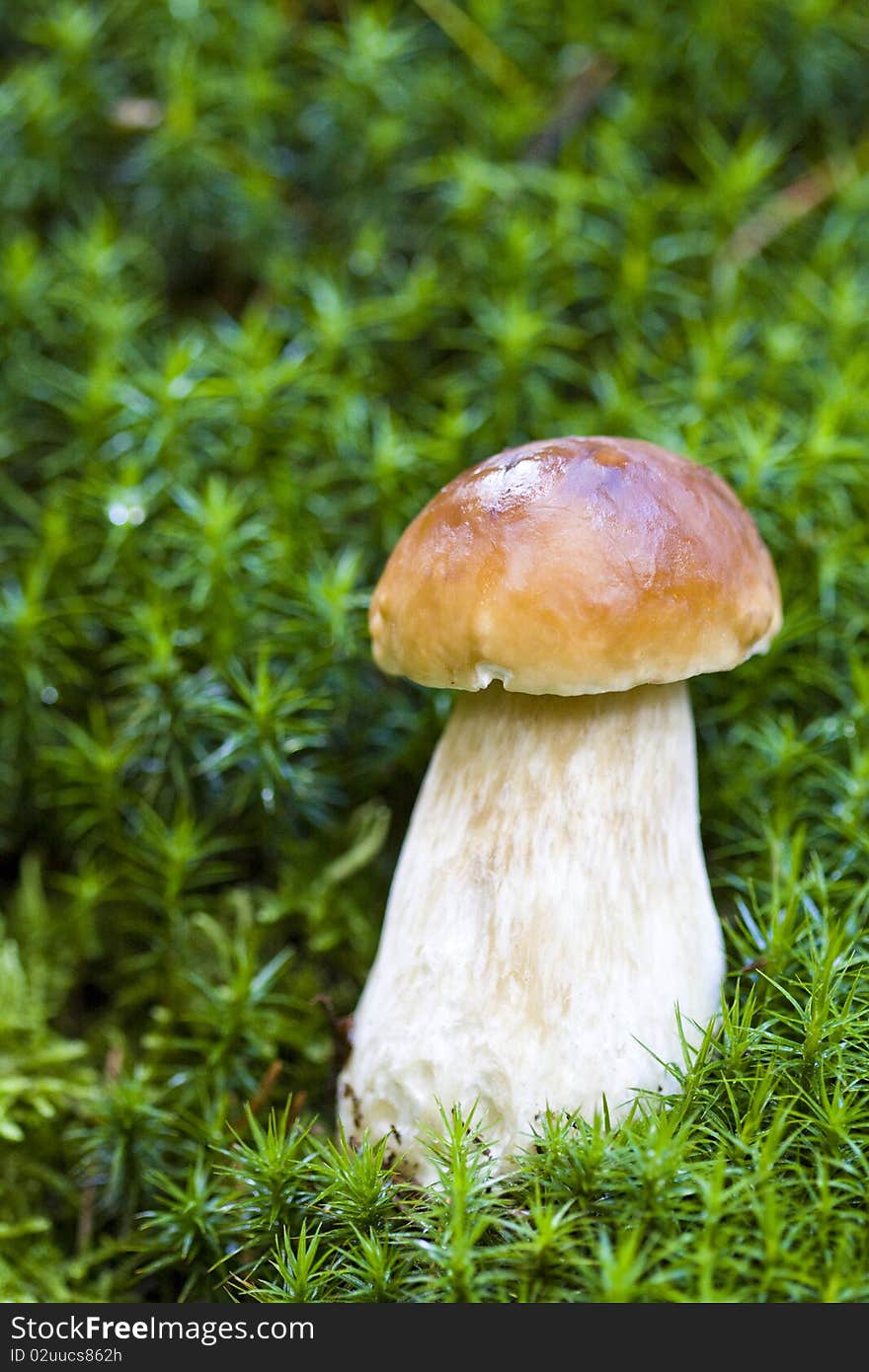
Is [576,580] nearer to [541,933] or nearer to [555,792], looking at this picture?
[555,792]

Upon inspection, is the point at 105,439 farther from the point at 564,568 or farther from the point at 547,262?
the point at 564,568

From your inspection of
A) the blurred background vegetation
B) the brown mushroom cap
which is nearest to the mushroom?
the brown mushroom cap

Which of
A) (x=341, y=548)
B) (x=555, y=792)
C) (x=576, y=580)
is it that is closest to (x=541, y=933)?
(x=555, y=792)

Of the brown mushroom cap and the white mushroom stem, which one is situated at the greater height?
the brown mushroom cap

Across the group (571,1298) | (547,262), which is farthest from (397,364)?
(571,1298)

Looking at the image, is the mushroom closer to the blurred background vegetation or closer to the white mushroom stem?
the white mushroom stem
